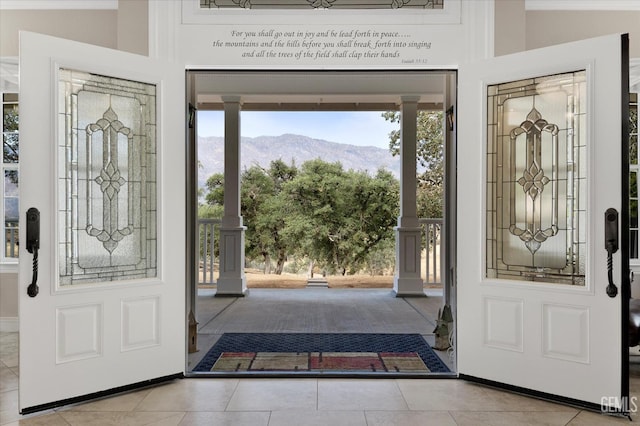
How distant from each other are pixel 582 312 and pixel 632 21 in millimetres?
2701

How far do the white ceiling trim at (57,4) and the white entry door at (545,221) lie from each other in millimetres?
2961

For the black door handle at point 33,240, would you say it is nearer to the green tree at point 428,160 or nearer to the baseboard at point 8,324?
the baseboard at point 8,324

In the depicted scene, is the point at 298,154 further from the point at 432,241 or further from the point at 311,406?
the point at 311,406

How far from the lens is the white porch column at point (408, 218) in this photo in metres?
6.81

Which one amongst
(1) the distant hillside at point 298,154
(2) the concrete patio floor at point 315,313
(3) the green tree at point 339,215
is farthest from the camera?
(1) the distant hillside at point 298,154

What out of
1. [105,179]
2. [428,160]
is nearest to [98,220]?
[105,179]

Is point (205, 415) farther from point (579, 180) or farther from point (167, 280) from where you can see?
point (579, 180)

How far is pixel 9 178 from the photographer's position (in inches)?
181

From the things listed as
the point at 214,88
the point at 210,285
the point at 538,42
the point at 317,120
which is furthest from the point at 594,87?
the point at 317,120

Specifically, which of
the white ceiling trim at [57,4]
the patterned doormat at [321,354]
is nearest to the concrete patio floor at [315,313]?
the patterned doormat at [321,354]

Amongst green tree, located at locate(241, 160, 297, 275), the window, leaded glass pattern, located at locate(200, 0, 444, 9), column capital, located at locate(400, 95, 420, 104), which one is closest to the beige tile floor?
the window

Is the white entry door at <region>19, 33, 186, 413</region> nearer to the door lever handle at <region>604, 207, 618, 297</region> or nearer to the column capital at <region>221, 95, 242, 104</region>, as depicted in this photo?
the door lever handle at <region>604, 207, 618, 297</region>

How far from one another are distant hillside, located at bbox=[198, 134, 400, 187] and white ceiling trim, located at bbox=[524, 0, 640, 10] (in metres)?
6.50

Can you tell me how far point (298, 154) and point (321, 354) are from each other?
7.05 meters
